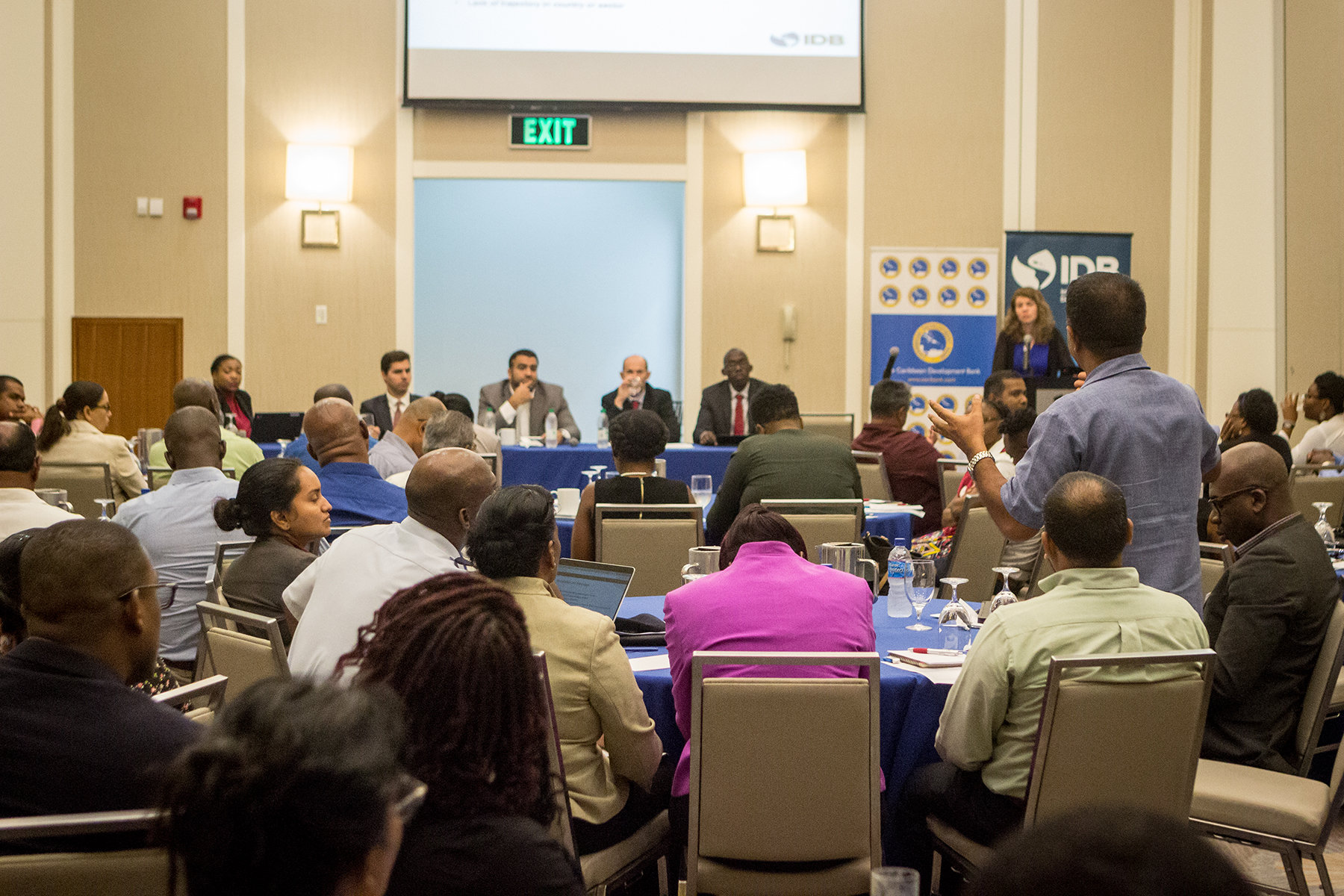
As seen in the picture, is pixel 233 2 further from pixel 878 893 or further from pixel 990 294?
pixel 878 893

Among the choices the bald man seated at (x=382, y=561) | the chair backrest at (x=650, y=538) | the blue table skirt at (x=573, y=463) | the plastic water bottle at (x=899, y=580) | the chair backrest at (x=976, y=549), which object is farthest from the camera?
the blue table skirt at (x=573, y=463)

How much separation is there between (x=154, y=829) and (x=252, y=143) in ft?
31.9

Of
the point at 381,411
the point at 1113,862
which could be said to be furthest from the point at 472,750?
the point at 381,411

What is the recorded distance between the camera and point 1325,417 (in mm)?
8438

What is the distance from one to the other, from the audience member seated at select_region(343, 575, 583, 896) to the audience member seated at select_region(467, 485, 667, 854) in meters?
0.88

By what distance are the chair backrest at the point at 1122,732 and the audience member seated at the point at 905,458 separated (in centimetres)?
385

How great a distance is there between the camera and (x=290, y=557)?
3.25m

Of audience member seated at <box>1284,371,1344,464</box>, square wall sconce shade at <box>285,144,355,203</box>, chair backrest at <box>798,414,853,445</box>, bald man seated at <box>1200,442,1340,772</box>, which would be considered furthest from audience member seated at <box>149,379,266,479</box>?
audience member seated at <box>1284,371,1344,464</box>

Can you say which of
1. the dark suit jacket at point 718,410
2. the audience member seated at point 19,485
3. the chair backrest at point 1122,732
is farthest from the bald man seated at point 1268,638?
the dark suit jacket at point 718,410

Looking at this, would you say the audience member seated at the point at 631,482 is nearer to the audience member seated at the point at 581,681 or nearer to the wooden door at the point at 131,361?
the audience member seated at the point at 581,681

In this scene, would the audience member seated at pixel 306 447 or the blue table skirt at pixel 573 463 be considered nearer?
the audience member seated at pixel 306 447

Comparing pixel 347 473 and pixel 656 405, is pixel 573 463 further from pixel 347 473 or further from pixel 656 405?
pixel 347 473

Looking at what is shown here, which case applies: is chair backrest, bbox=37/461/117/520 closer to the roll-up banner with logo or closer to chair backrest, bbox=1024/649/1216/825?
chair backrest, bbox=1024/649/1216/825

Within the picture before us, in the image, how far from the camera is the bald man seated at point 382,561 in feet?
8.54
